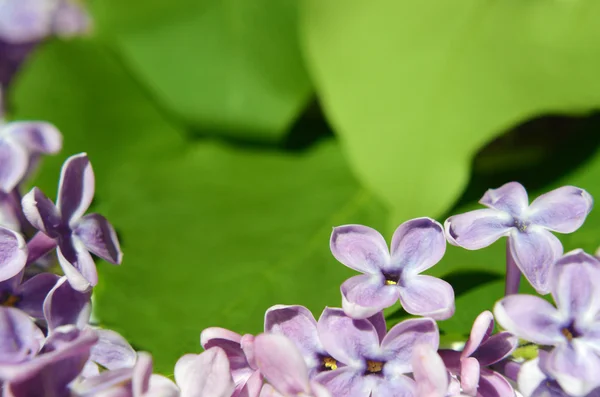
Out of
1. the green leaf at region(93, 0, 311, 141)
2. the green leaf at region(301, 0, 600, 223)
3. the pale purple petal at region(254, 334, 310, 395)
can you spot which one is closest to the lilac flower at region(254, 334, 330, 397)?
the pale purple petal at region(254, 334, 310, 395)

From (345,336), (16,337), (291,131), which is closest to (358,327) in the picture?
(345,336)

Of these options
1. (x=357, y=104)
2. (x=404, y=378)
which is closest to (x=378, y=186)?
(x=357, y=104)

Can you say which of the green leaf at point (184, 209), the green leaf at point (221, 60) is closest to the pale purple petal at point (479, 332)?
the green leaf at point (184, 209)

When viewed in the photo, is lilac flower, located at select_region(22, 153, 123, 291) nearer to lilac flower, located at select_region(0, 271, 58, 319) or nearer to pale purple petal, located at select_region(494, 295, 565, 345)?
lilac flower, located at select_region(0, 271, 58, 319)

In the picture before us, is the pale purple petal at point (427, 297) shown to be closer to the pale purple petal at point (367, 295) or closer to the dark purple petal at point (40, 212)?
the pale purple petal at point (367, 295)

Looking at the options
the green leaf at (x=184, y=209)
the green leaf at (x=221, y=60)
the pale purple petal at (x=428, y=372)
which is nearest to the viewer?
the pale purple petal at (x=428, y=372)

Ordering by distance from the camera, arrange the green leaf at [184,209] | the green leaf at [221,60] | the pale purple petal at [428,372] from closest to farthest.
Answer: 1. the pale purple petal at [428,372]
2. the green leaf at [184,209]
3. the green leaf at [221,60]
